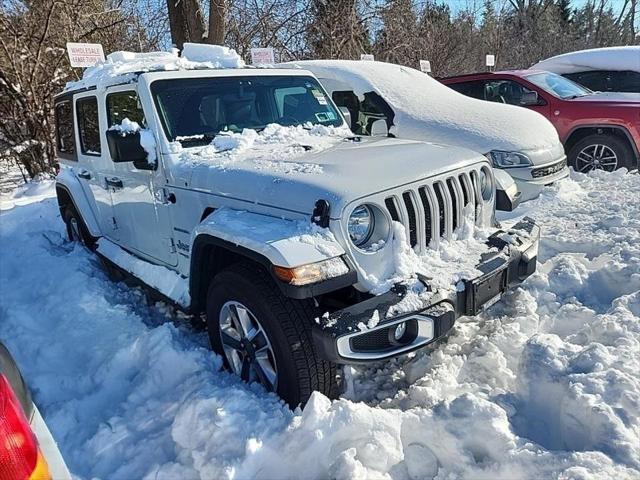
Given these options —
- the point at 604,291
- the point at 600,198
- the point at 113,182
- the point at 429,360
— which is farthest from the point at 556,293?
the point at 113,182

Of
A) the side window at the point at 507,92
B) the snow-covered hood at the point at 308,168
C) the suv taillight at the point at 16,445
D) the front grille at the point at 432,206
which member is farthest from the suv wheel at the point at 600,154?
the suv taillight at the point at 16,445

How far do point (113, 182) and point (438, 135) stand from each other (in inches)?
155

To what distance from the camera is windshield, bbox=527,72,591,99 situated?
833cm

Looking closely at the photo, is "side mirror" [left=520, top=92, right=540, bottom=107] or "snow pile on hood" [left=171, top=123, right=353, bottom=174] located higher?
"side mirror" [left=520, top=92, right=540, bottom=107]

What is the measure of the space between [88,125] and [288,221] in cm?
300

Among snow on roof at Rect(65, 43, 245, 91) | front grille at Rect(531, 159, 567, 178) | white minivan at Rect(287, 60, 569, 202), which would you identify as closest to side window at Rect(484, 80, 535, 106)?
white minivan at Rect(287, 60, 569, 202)

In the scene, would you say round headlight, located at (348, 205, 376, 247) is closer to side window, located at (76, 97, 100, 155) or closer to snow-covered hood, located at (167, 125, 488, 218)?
snow-covered hood, located at (167, 125, 488, 218)

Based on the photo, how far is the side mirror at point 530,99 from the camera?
27.0 ft

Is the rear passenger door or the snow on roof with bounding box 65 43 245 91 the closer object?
the snow on roof with bounding box 65 43 245 91

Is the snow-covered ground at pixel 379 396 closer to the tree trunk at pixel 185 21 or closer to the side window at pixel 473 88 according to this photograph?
the side window at pixel 473 88

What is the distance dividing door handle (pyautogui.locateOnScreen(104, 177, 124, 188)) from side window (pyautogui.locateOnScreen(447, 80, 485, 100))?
21.8ft

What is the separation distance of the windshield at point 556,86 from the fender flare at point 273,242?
23.3 feet

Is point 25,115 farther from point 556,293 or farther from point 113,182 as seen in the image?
point 556,293

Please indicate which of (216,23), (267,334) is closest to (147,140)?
(267,334)
